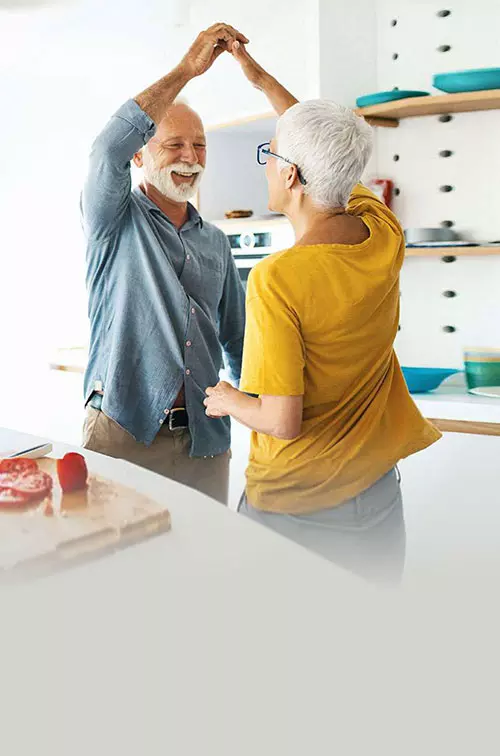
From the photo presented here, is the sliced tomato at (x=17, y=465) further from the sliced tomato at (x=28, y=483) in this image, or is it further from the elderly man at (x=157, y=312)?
the elderly man at (x=157, y=312)

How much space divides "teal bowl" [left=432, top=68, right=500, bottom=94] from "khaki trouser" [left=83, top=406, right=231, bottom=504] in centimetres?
169

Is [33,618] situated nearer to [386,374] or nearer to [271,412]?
[271,412]

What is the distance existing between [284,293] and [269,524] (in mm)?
483

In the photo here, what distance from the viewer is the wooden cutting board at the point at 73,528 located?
94cm

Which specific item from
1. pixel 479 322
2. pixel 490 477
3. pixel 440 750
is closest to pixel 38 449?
pixel 440 750

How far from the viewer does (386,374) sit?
1625mm

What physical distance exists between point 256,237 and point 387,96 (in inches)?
30.2

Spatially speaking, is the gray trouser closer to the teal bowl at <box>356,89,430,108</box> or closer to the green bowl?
the green bowl

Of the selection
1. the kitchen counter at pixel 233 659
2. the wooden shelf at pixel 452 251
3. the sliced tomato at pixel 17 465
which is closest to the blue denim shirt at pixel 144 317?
the sliced tomato at pixel 17 465

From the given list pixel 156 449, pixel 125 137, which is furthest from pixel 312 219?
pixel 156 449

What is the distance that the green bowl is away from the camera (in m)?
2.73

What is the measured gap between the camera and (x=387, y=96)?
9.84 feet

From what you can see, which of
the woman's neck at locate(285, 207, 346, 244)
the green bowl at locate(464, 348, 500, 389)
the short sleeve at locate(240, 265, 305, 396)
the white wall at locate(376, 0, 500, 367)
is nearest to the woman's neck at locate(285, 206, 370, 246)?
the woman's neck at locate(285, 207, 346, 244)

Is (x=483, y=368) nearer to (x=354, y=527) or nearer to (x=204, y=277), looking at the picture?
(x=204, y=277)
